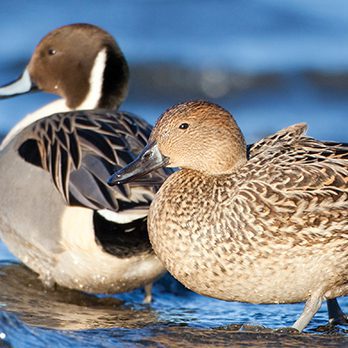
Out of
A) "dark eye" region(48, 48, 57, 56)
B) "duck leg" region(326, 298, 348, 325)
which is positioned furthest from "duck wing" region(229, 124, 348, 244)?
"dark eye" region(48, 48, 57, 56)

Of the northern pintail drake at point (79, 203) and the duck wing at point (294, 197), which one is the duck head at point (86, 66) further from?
the duck wing at point (294, 197)

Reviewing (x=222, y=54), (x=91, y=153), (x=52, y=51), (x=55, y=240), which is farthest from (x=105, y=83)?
(x=222, y=54)

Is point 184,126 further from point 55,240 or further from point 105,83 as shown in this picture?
point 105,83

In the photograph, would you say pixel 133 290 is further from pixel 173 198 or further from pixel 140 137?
pixel 173 198

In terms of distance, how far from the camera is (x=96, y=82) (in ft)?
20.0

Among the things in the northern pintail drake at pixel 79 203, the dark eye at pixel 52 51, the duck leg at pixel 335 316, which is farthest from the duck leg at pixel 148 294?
the dark eye at pixel 52 51

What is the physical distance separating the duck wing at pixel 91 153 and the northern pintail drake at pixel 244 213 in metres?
0.61

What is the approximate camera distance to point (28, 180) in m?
5.21

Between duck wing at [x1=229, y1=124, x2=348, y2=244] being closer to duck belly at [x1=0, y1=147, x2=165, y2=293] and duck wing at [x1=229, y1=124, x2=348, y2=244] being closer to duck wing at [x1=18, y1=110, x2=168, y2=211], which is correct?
duck wing at [x1=18, y1=110, x2=168, y2=211]

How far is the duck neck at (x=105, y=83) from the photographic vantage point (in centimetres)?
610

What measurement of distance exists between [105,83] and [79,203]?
135 cm

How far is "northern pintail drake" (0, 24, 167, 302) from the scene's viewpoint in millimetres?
4868

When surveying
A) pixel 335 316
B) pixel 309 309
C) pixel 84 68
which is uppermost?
pixel 84 68

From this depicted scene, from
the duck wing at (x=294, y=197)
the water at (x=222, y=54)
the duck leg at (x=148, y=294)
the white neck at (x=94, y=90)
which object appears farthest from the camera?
the water at (x=222, y=54)
